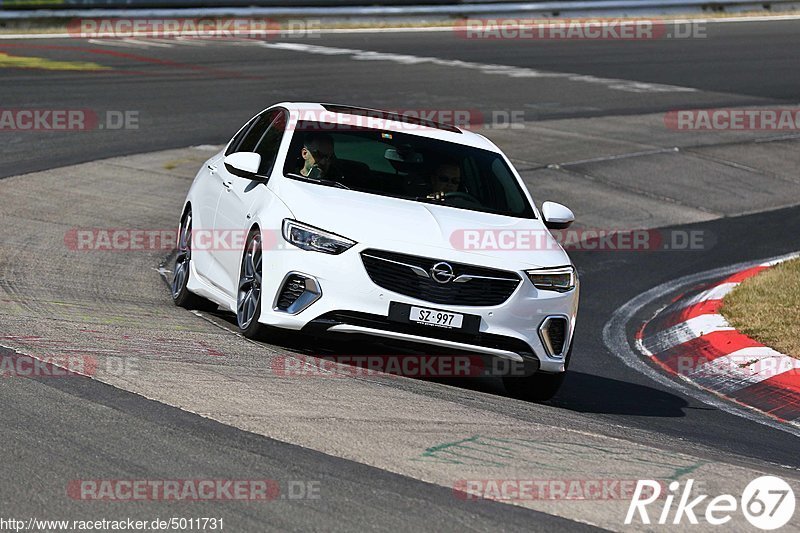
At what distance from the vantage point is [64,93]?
19.8 metres

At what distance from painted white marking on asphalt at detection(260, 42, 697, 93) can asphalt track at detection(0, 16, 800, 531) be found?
0.22 m

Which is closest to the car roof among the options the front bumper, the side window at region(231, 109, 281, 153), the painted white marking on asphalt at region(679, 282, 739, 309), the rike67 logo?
the side window at region(231, 109, 281, 153)

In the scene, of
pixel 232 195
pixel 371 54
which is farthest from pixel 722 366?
pixel 371 54

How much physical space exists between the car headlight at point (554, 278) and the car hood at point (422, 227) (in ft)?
0.16

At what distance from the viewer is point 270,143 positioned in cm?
938

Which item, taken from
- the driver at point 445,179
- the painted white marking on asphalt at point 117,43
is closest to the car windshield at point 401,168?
the driver at point 445,179

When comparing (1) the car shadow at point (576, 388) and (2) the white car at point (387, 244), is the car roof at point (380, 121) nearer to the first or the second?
(2) the white car at point (387, 244)

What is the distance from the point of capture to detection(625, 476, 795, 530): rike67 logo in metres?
5.41

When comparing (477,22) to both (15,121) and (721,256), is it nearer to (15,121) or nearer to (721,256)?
(15,121)

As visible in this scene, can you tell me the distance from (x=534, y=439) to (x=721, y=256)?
26.6 feet

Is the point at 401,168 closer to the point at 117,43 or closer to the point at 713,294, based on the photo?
the point at 713,294

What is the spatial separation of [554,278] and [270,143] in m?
2.32

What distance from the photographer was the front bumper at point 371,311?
25.4 feet

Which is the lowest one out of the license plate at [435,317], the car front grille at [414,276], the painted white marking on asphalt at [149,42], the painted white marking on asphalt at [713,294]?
the painted white marking on asphalt at [713,294]
